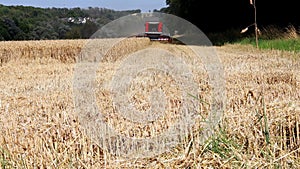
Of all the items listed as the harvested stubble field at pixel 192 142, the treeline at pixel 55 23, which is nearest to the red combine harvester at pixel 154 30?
the treeline at pixel 55 23

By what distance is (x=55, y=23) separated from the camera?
30.0m

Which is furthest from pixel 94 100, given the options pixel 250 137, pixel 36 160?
pixel 250 137

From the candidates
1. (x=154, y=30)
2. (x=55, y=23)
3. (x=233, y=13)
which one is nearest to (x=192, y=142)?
(x=233, y=13)

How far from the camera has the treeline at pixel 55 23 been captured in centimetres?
2631

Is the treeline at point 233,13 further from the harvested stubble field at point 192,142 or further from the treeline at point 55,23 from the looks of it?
the harvested stubble field at point 192,142

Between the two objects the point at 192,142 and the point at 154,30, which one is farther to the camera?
the point at 154,30

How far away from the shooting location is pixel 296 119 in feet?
9.16

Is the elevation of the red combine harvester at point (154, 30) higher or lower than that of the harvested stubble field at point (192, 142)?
higher

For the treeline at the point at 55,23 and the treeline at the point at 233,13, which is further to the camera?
the treeline at the point at 55,23

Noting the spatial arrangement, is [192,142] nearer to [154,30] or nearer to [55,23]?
[154,30]

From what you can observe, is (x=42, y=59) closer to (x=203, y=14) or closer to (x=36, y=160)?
(x=36, y=160)

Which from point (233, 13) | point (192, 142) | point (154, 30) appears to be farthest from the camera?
point (154, 30)

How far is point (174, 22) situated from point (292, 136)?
110 ft

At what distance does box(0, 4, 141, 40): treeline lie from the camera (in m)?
26.3
